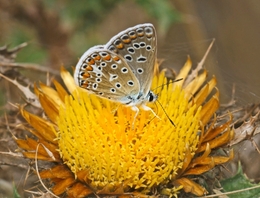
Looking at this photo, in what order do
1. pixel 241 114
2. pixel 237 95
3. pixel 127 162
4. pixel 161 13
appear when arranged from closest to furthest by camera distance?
pixel 127 162
pixel 241 114
pixel 237 95
pixel 161 13

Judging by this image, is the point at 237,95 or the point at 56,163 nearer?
the point at 56,163

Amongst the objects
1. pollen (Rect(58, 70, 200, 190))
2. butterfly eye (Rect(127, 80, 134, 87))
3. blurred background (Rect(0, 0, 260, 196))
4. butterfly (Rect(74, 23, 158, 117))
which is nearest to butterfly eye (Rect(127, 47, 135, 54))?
butterfly (Rect(74, 23, 158, 117))

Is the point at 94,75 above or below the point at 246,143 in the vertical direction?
above

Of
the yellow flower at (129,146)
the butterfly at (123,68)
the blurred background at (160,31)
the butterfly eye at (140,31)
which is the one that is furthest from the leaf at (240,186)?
the butterfly eye at (140,31)

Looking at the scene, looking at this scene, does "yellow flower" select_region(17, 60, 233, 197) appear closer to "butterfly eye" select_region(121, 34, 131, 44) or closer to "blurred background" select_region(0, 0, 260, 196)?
"butterfly eye" select_region(121, 34, 131, 44)

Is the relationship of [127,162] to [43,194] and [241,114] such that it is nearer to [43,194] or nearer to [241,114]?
[43,194]

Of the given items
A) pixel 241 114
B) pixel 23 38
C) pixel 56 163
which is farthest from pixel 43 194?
pixel 23 38
